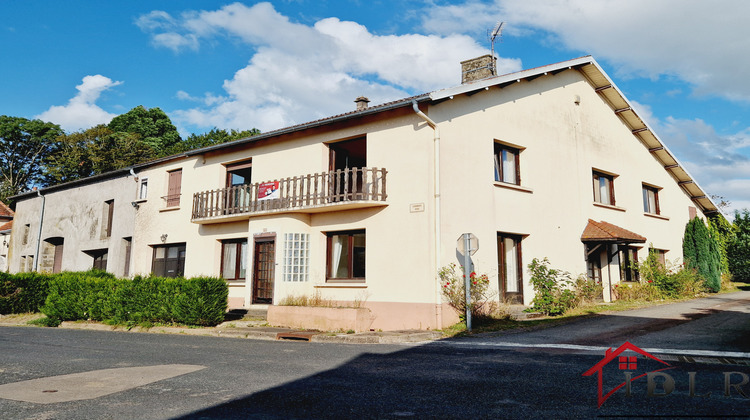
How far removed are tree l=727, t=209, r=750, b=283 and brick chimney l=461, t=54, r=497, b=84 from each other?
1464 centimetres

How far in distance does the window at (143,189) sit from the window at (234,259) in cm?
524

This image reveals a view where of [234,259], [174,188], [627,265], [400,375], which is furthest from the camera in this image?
[174,188]

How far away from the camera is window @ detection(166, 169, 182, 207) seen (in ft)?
62.1

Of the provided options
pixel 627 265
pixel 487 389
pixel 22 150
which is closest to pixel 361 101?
pixel 627 265

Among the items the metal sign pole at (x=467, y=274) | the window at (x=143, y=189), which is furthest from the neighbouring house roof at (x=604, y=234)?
the window at (x=143, y=189)

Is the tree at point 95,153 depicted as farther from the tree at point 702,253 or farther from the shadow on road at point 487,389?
the tree at point 702,253

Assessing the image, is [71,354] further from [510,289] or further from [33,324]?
[510,289]

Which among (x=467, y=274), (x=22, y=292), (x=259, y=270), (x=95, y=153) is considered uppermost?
(x=95, y=153)

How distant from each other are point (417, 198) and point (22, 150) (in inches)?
1839

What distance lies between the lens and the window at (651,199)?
67.5ft

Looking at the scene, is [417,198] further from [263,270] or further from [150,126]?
[150,126]

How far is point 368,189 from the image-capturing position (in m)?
13.5

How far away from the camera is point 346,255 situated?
1432 cm

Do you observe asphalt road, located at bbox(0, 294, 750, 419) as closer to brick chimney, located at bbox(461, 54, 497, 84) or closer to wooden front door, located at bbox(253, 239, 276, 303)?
wooden front door, located at bbox(253, 239, 276, 303)
